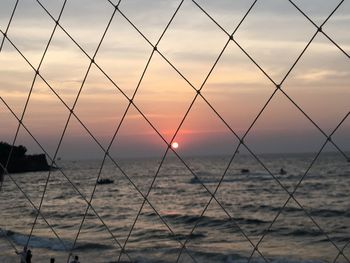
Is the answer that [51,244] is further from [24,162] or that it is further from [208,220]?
[24,162]

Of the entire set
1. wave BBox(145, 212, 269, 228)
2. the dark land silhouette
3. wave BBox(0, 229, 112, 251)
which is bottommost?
wave BBox(0, 229, 112, 251)

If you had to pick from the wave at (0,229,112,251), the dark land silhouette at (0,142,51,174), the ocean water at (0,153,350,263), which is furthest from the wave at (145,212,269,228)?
the dark land silhouette at (0,142,51,174)

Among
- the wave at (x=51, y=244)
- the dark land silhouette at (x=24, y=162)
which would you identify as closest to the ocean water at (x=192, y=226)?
the wave at (x=51, y=244)

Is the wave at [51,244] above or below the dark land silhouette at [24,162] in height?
below

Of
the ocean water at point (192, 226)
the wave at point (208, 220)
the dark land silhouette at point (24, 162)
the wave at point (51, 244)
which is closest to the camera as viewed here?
the ocean water at point (192, 226)

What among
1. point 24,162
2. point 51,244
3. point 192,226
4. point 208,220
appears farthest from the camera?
point 24,162

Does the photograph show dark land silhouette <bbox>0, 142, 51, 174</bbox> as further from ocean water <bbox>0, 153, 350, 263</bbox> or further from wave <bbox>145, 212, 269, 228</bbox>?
wave <bbox>145, 212, 269, 228</bbox>

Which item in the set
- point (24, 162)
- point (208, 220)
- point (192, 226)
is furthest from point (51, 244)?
point (24, 162)

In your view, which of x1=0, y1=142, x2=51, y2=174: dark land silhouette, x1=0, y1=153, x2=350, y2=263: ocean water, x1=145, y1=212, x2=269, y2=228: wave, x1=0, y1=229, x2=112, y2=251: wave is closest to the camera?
x1=0, y1=153, x2=350, y2=263: ocean water

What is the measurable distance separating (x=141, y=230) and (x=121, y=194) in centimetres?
3595

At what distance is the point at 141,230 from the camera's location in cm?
4088

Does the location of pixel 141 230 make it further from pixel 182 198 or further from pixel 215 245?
pixel 182 198

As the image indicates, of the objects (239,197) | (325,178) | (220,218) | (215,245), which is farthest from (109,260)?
(325,178)

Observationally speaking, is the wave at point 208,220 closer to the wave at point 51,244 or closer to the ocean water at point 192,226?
the ocean water at point 192,226
